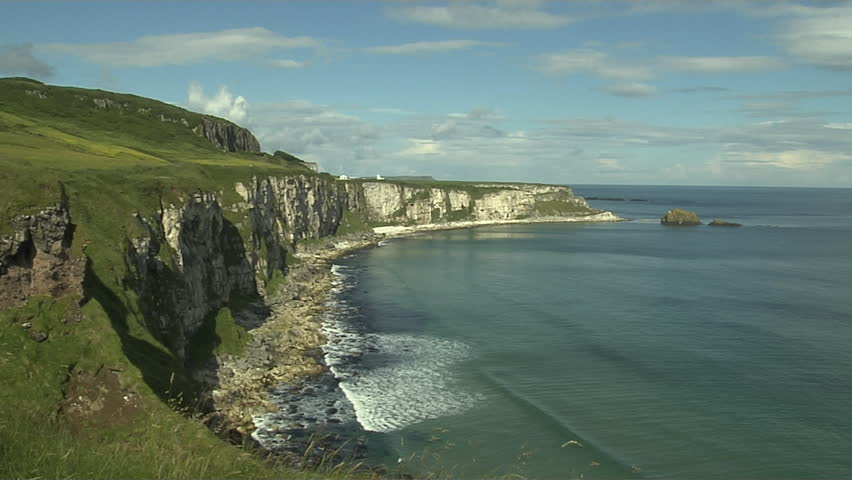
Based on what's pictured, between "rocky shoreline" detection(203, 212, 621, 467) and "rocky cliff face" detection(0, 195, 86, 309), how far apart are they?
1086cm

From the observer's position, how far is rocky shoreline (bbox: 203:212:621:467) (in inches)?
1483

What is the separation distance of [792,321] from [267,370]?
56485mm

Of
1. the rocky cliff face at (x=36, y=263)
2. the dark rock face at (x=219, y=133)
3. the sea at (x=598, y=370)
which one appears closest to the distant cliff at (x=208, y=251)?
the rocky cliff face at (x=36, y=263)

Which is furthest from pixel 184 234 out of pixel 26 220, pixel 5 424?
pixel 5 424

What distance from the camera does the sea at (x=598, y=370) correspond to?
120ft

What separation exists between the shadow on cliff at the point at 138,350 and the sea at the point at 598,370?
40.0 feet

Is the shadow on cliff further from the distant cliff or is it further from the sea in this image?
the sea

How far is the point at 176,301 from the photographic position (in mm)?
45969

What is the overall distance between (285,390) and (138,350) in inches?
598

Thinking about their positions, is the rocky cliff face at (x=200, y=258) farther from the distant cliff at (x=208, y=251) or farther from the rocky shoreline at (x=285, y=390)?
the rocky shoreline at (x=285, y=390)

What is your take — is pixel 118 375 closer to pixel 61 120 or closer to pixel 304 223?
pixel 304 223

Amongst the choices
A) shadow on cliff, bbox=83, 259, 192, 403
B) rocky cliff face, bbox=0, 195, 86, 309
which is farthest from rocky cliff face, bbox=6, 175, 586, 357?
shadow on cliff, bbox=83, 259, 192, 403

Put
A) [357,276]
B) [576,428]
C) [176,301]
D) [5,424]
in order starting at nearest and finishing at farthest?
1. [5,424]
2. [576,428]
3. [176,301]
4. [357,276]

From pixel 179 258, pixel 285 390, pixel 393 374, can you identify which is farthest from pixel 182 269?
pixel 393 374
